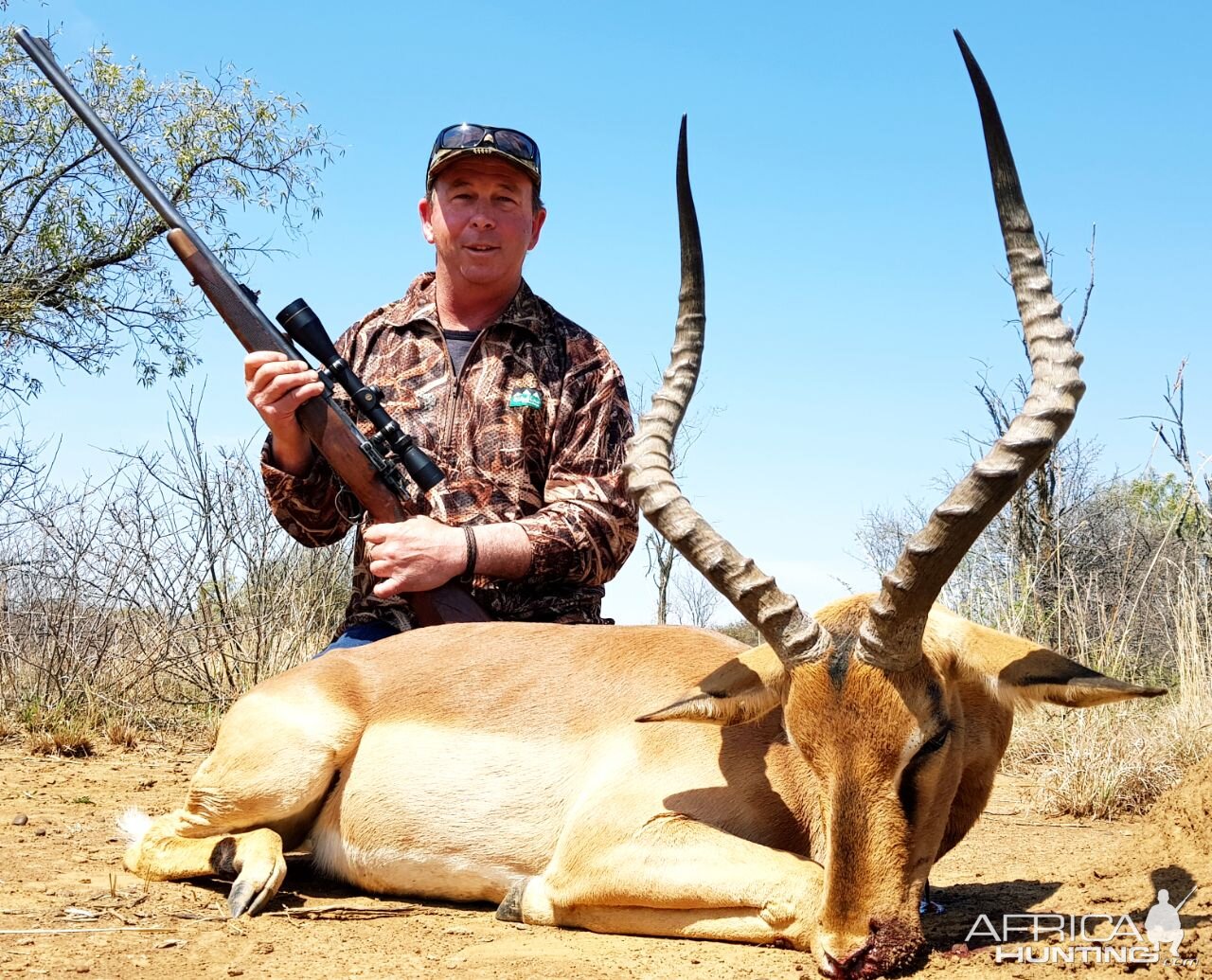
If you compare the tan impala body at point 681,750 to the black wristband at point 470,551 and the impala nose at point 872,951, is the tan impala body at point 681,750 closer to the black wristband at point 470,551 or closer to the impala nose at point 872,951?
the impala nose at point 872,951

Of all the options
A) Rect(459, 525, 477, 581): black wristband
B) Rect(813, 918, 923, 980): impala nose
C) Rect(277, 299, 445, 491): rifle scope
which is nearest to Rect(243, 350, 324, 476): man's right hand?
Rect(277, 299, 445, 491): rifle scope

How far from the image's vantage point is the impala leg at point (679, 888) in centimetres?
390

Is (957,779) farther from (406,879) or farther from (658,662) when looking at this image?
(406,879)

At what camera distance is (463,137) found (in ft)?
21.1

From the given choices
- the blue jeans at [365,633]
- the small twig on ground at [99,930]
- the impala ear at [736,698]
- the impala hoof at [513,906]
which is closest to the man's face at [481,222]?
the blue jeans at [365,633]

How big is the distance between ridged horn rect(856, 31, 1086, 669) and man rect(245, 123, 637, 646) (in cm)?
237

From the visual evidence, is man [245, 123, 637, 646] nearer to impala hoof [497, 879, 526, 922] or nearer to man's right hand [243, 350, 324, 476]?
man's right hand [243, 350, 324, 476]

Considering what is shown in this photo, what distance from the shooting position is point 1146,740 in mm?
7098

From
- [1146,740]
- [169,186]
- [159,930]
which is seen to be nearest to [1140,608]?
[1146,740]

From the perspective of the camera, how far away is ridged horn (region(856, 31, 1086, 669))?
371 centimetres

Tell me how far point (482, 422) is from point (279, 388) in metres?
1.01

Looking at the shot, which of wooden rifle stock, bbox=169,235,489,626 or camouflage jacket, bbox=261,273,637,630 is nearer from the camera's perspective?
wooden rifle stock, bbox=169,235,489,626

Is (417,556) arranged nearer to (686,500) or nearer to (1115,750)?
(686,500)
